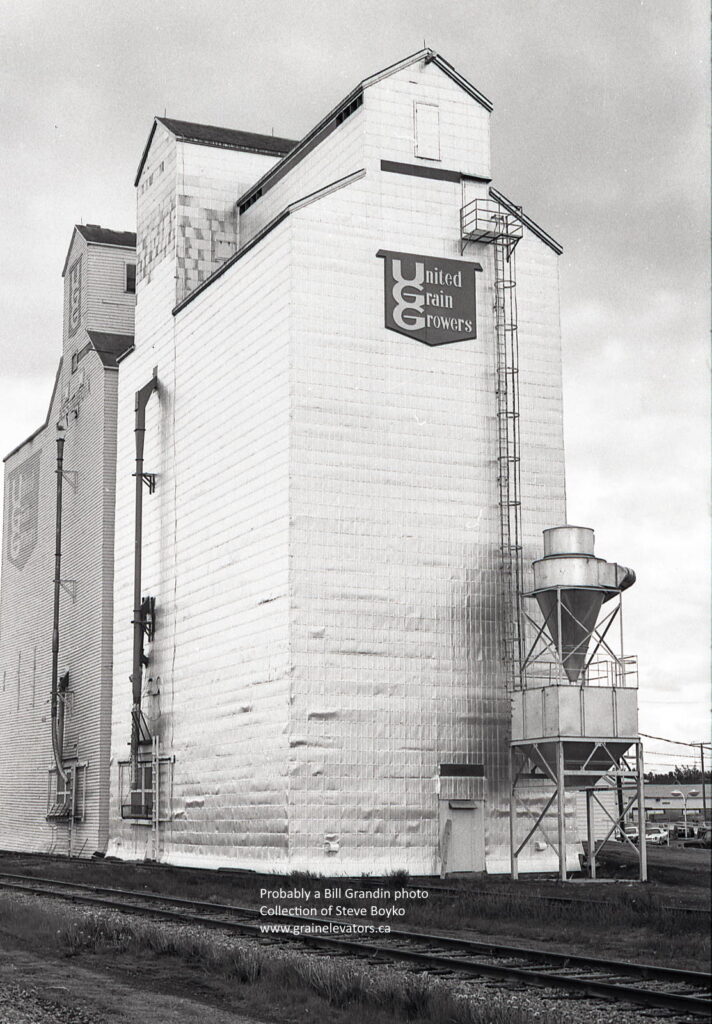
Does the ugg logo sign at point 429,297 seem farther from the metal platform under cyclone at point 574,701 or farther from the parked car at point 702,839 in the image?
the parked car at point 702,839

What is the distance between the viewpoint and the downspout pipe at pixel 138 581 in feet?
132

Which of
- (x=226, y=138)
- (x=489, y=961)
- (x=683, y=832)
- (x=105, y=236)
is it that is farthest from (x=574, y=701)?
(x=683, y=832)

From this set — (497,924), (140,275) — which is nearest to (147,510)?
(140,275)

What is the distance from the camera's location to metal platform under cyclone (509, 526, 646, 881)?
29.9 meters

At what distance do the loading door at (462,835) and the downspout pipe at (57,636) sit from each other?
66.7ft

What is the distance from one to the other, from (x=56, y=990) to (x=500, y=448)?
2253 centimetres

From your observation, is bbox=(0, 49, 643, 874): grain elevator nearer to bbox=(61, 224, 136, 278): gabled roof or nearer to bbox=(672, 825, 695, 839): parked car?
bbox=(61, 224, 136, 278): gabled roof

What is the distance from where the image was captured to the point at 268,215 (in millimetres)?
40500

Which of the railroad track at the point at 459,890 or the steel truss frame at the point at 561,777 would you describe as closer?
the railroad track at the point at 459,890

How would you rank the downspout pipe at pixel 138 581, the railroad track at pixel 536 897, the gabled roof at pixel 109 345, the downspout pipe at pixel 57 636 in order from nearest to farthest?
the railroad track at pixel 536 897 < the downspout pipe at pixel 138 581 < the gabled roof at pixel 109 345 < the downspout pipe at pixel 57 636

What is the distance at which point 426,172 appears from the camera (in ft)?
115

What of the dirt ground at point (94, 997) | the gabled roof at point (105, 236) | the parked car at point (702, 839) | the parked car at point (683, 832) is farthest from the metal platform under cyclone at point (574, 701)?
the parked car at point (683, 832)

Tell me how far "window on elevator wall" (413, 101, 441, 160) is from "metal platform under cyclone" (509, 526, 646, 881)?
36.0 feet

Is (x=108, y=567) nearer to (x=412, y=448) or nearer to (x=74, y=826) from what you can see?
(x=74, y=826)
